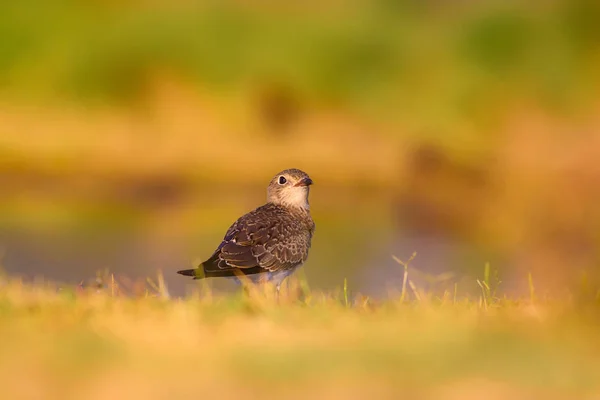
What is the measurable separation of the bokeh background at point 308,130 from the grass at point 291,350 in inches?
531

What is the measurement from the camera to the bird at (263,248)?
10.4m

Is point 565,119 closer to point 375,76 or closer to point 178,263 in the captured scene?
point 375,76

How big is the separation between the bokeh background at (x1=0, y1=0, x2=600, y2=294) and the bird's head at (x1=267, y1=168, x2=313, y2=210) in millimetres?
8960

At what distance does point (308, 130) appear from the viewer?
103 ft

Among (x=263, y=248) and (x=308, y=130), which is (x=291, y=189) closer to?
(x=263, y=248)

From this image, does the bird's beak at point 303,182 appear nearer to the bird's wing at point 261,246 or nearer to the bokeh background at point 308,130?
the bird's wing at point 261,246

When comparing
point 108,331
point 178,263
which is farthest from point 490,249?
point 108,331

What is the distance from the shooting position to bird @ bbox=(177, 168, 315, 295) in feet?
34.3

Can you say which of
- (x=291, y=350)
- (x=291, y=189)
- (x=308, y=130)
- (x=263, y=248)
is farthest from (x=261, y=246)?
(x=308, y=130)

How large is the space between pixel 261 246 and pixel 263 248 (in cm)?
5

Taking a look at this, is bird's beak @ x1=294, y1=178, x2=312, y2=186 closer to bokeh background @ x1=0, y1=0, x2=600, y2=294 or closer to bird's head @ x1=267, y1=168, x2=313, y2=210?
bird's head @ x1=267, y1=168, x2=313, y2=210

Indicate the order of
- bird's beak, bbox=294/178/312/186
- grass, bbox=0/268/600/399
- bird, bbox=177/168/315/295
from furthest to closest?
bird's beak, bbox=294/178/312/186 < bird, bbox=177/168/315/295 < grass, bbox=0/268/600/399

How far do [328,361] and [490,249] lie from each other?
17228 mm

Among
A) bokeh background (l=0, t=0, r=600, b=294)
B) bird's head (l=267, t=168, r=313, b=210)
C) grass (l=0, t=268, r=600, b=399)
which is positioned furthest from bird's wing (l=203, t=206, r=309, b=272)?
bokeh background (l=0, t=0, r=600, b=294)
